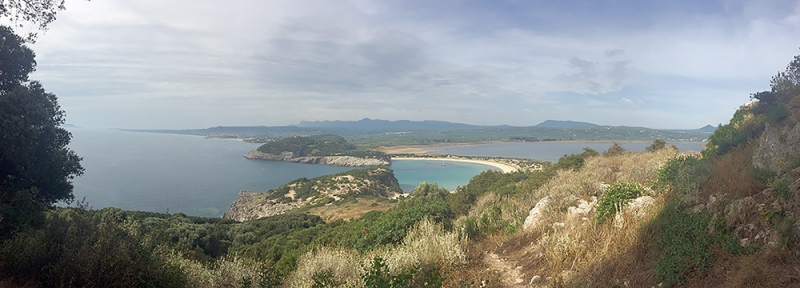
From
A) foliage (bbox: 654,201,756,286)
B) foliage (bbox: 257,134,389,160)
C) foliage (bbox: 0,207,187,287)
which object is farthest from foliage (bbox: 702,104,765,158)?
foliage (bbox: 257,134,389,160)

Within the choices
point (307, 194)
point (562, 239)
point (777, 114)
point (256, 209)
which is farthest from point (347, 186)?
point (777, 114)

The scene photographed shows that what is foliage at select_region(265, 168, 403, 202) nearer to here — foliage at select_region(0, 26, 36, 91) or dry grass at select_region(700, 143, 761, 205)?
foliage at select_region(0, 26, 36, 91)

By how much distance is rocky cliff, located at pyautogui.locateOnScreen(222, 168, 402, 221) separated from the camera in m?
49.2

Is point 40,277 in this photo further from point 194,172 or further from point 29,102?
point 194,172

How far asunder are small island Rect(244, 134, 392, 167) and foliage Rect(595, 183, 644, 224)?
109 meters

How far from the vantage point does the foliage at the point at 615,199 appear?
736 centimetres

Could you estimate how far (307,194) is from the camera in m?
53.7

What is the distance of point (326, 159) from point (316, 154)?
33.6 ft

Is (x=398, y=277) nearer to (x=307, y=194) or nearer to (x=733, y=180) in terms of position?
(x=733, y=180)

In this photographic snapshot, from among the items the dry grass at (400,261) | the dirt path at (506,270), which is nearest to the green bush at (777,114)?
the dirt path at (506,270)

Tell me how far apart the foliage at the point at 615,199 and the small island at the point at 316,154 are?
10869 cm

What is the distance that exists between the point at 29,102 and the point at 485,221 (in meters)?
12.1

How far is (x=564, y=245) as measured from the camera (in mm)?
6379

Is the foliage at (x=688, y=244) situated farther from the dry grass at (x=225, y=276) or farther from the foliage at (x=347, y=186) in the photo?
the foliage at (x=347, y=186)
